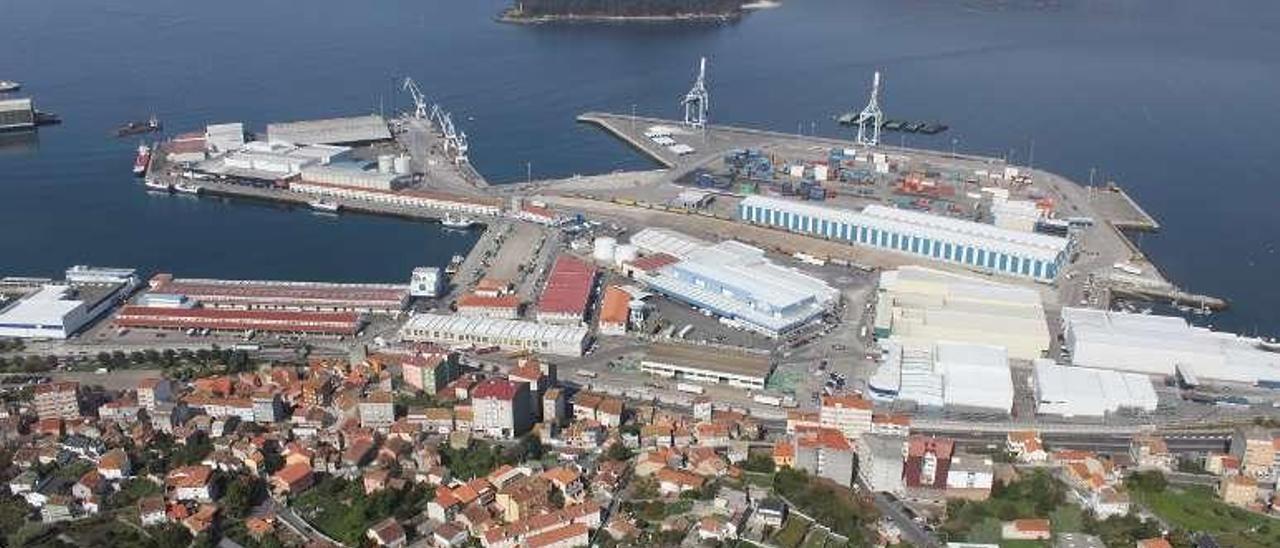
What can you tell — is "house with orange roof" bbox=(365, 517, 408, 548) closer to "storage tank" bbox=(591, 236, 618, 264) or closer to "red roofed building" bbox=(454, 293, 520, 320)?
"red roofed building" bbox=(454, 293, 520, 320)

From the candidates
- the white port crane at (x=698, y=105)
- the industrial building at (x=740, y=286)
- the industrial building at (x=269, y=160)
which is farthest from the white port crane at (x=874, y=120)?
the industrial building at (x=269, y=160)

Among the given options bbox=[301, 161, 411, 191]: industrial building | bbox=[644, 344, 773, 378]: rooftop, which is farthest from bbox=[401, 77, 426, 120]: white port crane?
bbox=[644, 344, 773, 378]: rooftop

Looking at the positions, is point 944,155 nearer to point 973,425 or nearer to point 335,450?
point 973,425

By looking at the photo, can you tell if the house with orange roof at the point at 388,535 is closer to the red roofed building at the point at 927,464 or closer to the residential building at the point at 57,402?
the residential building at the point at 57,402

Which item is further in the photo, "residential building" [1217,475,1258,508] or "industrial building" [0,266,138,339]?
"industrial building" [0,266,138,339]

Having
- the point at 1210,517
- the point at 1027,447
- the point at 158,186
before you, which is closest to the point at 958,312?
the point at 1027,447
